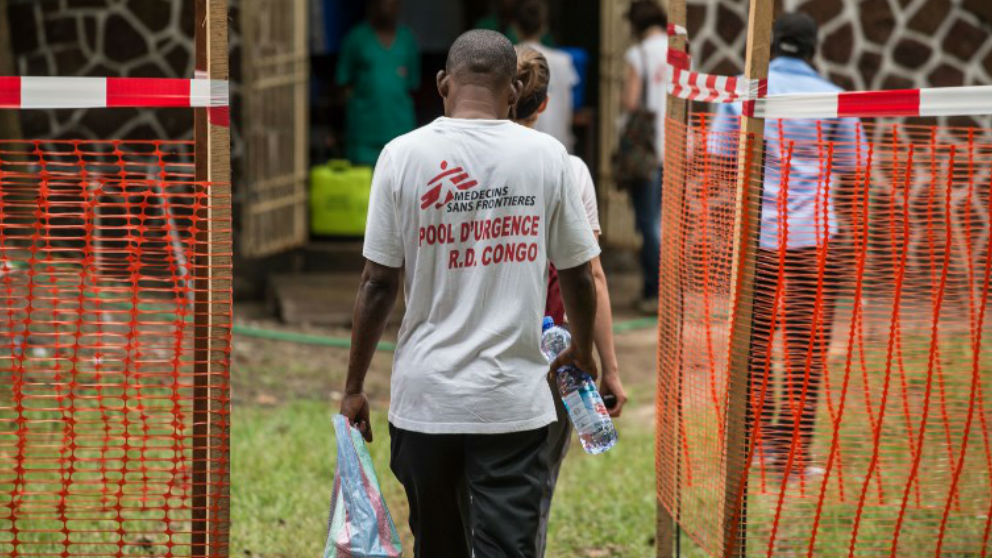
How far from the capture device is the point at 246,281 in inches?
467

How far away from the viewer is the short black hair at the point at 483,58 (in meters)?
3.83

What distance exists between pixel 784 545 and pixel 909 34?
21.1 ft

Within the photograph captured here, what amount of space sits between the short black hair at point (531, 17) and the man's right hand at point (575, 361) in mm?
6049

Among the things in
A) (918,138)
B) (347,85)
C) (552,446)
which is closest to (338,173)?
(347,85)

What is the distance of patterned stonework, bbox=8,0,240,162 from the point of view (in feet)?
37.1

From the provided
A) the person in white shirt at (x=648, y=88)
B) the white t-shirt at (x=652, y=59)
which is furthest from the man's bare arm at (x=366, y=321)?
the white t-shirt at (x=652, y=59)

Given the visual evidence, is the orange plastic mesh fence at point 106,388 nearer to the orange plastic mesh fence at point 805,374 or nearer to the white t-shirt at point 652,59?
the orange plastic mesh fence at point 805,374

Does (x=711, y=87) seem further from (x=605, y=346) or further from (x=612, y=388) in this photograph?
(x=612, y=388)

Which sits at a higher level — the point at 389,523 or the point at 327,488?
the point at 389,523

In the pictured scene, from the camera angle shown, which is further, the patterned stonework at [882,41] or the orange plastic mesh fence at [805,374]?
the patterned stonework at [882,41]

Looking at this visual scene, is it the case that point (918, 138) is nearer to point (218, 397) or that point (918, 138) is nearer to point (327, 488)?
point (327, 488)

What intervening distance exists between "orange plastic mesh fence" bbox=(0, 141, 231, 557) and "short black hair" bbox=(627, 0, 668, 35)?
13.1ft

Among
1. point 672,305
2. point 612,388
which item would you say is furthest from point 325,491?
point 612,388

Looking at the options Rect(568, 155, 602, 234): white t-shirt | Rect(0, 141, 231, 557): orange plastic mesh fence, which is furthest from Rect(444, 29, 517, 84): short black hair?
Rect(0, 141, 231, 557): orange plastic mesh fence
